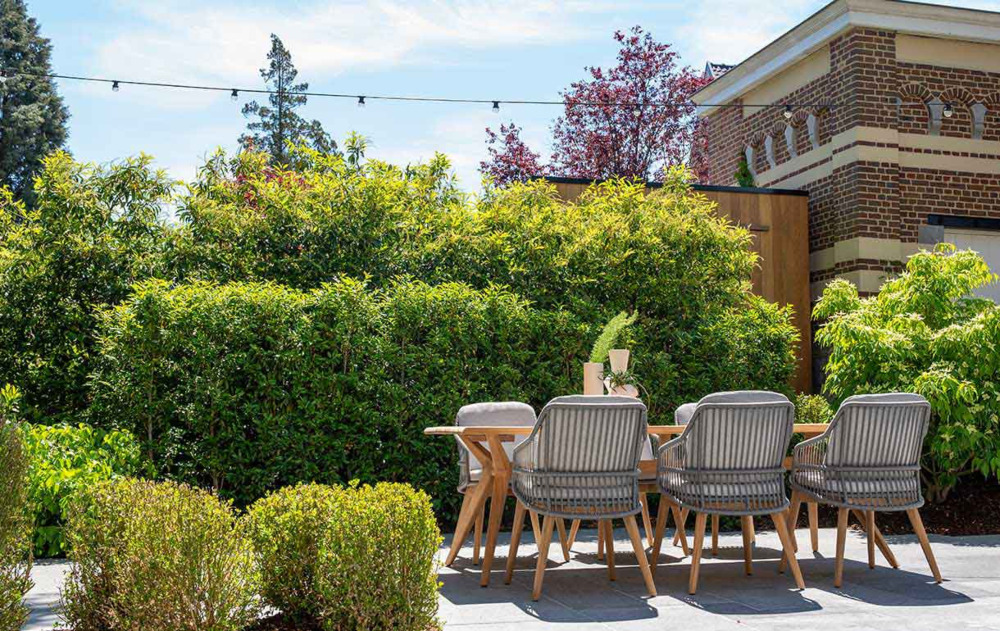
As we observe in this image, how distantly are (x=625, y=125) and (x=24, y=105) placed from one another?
1752cm

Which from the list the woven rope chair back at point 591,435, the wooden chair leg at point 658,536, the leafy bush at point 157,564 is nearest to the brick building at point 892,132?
the wooden chair leg at point 658,536

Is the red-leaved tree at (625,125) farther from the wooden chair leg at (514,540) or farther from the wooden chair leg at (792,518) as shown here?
A: the wooden chair leg at (514,540)

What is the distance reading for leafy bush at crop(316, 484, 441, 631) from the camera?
3.81 metres

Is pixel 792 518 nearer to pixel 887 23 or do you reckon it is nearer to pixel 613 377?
pixel 613 377

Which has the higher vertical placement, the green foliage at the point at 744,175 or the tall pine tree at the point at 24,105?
the tall pine tree at the point at 24,105

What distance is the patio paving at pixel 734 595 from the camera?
15.2 ft

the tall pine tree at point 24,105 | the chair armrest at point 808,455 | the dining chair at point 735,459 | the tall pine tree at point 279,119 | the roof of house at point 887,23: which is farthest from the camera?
the tall pine tree at point 279,119

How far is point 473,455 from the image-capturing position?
627 cm

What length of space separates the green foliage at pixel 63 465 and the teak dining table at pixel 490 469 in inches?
85.6

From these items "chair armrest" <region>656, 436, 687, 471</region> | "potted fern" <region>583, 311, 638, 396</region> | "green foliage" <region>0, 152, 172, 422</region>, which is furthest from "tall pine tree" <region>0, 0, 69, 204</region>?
"chair armrest" <region>656, 436, 687, 471</region>

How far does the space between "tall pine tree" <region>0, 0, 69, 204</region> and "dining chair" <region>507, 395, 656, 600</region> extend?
25803 mm

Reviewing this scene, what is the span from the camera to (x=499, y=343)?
Answer: 8164 mm

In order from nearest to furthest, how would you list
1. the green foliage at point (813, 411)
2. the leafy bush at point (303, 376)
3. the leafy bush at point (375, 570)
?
the leafy bush at point (375, 570), the leafy bush at point (303, 376), the green foliage at point (813, 411)

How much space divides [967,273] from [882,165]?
2999mm
